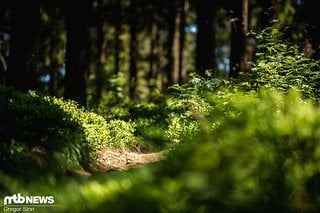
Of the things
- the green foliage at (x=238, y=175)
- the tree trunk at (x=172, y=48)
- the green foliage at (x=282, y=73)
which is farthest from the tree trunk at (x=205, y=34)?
the green foliage at (x=238, y=175)

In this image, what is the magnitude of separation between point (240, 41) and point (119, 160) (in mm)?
5751

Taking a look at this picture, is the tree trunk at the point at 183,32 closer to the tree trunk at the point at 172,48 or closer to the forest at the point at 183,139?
the tree trunk at the point at 172,48

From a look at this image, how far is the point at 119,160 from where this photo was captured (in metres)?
8.91

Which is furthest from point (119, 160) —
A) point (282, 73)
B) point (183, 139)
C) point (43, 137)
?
point (282, 73)

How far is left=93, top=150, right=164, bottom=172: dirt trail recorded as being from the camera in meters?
8.29

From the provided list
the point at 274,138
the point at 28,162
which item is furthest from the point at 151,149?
the point at 274,138

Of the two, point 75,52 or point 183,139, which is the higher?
point 75,52

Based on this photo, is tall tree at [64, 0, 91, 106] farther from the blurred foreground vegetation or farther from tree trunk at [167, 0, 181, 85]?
tree trunk at [167, 0, 181, 85]

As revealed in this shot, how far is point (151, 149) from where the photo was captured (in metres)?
10.4

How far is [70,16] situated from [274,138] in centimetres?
978

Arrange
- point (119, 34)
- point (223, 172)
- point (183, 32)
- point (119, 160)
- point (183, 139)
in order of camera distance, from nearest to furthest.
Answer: point (223, 172) < point (183, 139) < point (119, 160) < point (183, 32) < point (119, 34)

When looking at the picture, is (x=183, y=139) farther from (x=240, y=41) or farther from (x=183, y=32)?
(x=183, y=32)

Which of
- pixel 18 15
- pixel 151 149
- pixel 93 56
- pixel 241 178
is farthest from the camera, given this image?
pixel 93 56

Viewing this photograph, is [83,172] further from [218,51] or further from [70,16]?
[218,51]
